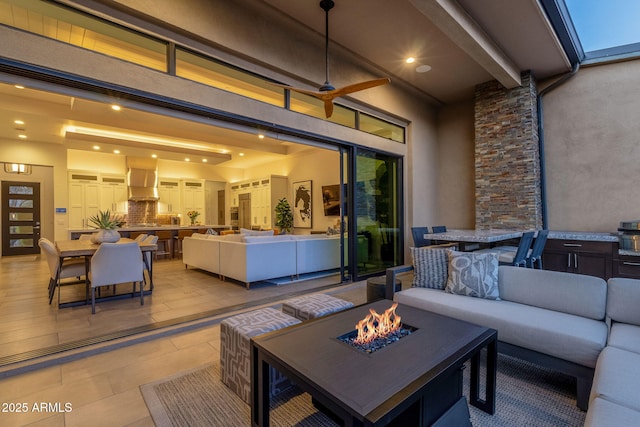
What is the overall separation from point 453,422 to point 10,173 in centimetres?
1167

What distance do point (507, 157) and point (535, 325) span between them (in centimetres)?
446

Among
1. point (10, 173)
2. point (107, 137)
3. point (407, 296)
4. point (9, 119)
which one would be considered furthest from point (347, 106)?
point (10, 173)

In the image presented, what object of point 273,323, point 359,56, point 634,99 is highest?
point 359,56

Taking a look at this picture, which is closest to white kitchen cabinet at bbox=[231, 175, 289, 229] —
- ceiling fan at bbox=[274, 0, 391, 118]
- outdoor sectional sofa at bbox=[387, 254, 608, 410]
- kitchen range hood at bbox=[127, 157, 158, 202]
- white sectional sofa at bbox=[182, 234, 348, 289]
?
kitchen range hood at bbox=[127, 157, 158, 202]

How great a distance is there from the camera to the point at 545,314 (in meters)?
2.30

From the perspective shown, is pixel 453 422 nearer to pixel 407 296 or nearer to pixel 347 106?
pixel 407 296

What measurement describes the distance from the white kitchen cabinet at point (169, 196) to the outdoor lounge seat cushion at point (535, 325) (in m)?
10.0

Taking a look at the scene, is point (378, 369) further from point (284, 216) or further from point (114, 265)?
point (284, 216)

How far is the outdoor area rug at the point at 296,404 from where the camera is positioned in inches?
70.9

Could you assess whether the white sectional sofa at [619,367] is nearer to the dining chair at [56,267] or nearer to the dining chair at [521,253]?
the dining chair at [521,253]

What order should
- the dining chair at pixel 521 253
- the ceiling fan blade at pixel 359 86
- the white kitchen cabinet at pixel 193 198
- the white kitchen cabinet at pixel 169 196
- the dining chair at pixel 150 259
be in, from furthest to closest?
the white kitchen cabinet at pixel 193 198 → the white kitchen cabinet at pixel 169 196 → the dining chair at pixel 150 259 → the dining chair at pixel 521 253 → the ceiling fan blade at pixel 359 86

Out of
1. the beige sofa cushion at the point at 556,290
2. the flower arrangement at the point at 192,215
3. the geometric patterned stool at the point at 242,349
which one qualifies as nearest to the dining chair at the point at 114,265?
the geometric patterned stool at the point at 242,349

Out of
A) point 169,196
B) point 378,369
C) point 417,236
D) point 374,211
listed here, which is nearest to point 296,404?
point 378,369

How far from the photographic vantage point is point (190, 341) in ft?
9.67
